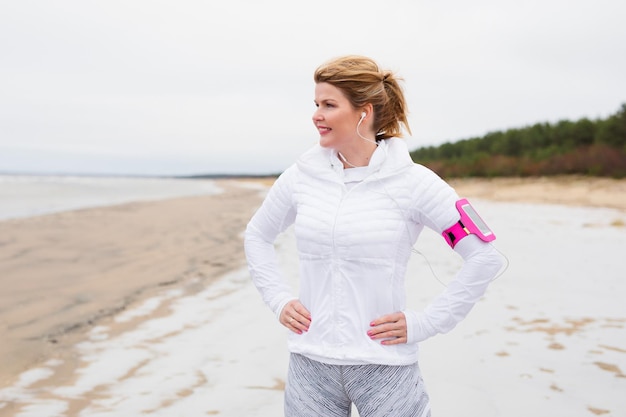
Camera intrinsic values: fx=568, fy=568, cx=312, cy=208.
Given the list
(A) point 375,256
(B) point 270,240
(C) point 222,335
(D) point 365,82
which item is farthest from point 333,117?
(C) point 222,335

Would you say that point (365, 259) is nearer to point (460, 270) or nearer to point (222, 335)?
point (460, 270)

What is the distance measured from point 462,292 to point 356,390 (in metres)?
0.48

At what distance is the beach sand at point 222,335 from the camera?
12.0ft

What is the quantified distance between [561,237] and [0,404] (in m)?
9.19

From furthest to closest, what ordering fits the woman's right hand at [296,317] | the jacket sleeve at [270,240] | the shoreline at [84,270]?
1. the shoreline at [84,270]
2. the jacket sleeve at [270,240]
3. the woman's right hand at [296,317]

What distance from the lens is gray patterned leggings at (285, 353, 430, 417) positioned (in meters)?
1.88

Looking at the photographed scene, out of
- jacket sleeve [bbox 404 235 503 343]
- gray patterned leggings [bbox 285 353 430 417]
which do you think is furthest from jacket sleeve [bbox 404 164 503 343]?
gray patterned leggings [bbox 285 353 430 417]

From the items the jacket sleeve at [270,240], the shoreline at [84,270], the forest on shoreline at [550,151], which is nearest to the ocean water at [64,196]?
the shoreline at [84,270]

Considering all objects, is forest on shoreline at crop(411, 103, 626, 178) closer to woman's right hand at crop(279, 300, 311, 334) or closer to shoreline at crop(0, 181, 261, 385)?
shoreline at crop(0, 181, 261, 385)

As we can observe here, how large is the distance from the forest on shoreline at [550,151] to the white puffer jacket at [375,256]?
1951 cm

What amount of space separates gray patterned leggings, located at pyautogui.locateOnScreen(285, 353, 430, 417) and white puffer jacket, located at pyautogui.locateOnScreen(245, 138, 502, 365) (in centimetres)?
4

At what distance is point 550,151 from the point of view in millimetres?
25266

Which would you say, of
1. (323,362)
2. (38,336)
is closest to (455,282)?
(323,362)

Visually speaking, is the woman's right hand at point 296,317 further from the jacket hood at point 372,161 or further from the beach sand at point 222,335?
the beach sand at point 222,335
